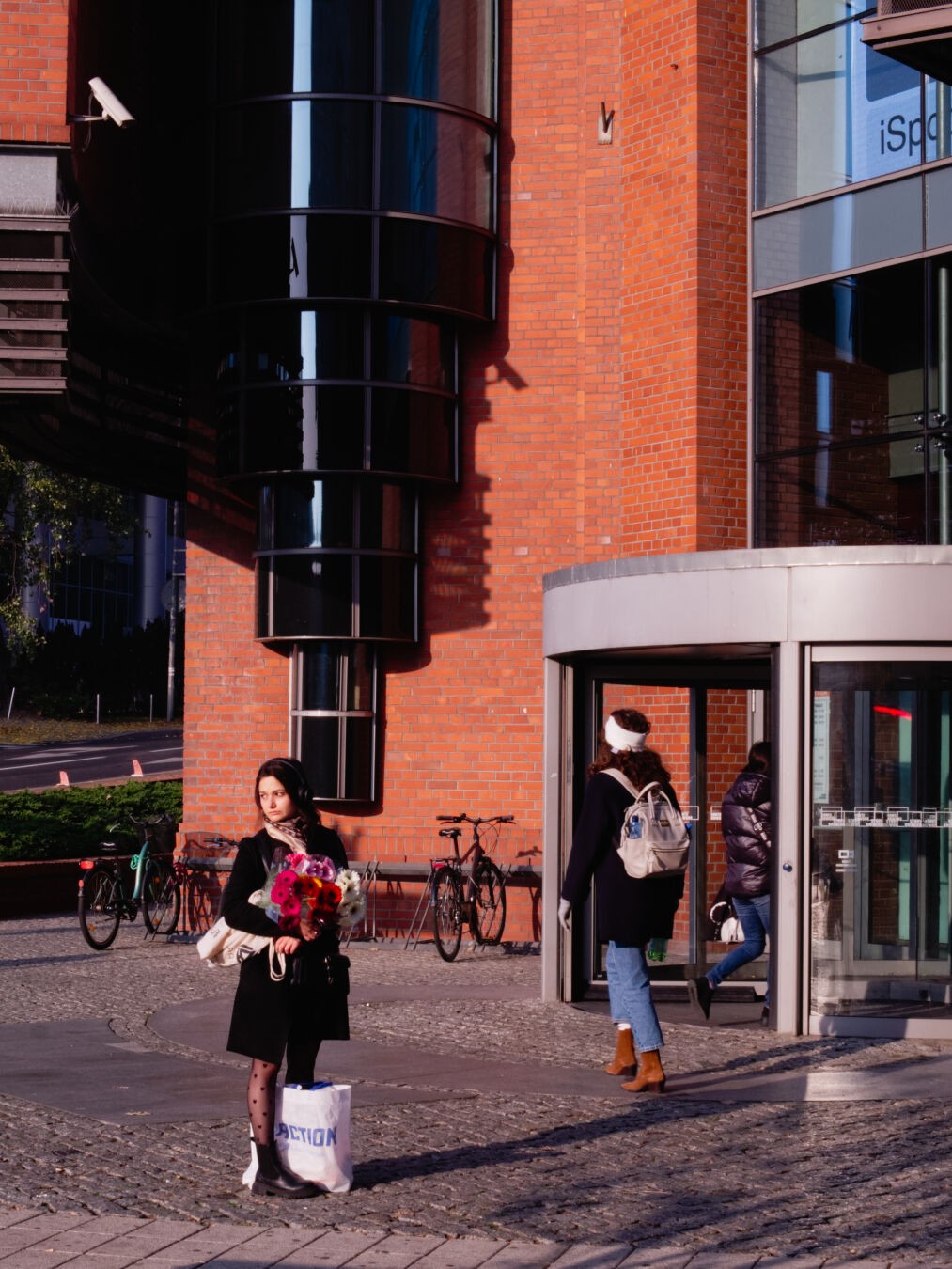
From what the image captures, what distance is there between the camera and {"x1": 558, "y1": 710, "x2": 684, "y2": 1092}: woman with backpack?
9227mm

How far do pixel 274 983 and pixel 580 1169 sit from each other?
144 cm

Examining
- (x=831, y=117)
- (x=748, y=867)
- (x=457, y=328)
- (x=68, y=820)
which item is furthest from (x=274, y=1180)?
(x=68, y=820)

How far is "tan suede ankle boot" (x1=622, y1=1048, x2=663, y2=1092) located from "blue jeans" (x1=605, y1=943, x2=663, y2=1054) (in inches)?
1.4

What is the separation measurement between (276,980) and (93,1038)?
14.8ft

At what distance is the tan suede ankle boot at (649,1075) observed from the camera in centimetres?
912

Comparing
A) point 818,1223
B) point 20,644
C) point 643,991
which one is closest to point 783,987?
point 643,991

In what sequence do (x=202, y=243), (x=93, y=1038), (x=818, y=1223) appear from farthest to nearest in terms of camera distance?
(x=202, y=243), (x=93, y=1038), (x=818, y=1223)

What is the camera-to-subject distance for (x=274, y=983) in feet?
22.8

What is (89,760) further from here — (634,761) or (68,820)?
(634,761)

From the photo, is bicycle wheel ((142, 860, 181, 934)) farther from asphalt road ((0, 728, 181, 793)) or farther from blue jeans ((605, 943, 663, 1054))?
asphalt road ((0, 728, 181, 793))

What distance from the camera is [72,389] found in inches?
663

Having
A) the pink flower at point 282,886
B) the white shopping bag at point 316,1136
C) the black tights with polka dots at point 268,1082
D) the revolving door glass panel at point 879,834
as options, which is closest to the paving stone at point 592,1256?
the white shopping bag at point 316,1136

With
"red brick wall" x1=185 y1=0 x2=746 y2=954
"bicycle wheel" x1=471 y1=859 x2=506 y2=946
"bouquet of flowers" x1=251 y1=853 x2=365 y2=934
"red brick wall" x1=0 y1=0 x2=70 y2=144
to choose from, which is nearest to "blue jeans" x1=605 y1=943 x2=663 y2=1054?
"bouquet of flowers" x1=251 y1=853 x2=365 y2=934

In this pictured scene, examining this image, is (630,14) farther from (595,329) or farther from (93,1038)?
(93,1038)
